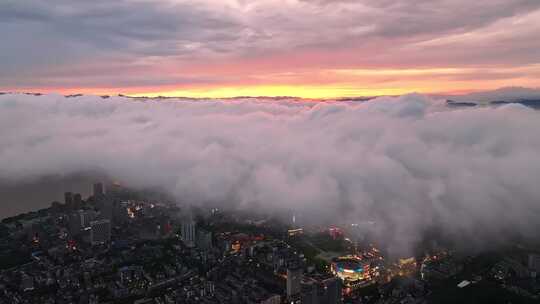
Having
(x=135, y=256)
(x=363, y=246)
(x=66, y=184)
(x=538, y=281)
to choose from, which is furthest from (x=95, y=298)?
(x=66, y=184)

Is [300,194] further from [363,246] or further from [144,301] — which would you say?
[144,301]

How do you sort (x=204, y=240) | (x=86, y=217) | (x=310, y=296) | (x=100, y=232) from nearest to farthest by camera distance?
(x=310, y=296) < (x=204, y=240) < (x=100, y=232) < (x=86, y=217)

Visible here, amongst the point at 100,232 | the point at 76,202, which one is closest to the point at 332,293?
the point at 100,232

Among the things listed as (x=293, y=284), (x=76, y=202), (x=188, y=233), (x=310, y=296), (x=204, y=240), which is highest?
(x=310, y=296)

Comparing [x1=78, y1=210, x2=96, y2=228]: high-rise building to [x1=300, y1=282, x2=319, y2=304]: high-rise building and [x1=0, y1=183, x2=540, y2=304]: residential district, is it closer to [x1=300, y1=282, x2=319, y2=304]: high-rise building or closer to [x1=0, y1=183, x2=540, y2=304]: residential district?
[x1=0, y1=183, x2=540, y2=304]: residential district

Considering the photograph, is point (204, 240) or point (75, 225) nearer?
point (204, 240)

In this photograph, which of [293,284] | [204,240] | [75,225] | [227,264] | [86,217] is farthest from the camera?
[86,217]

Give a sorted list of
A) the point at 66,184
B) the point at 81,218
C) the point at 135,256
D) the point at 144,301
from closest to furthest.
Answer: the point at 144,301 → the point at 135,256 → the point at 81,218 → the point at 66,184

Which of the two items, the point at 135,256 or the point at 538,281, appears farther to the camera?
the point at 135,256

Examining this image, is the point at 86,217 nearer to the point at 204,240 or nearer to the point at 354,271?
the point at 204,240
